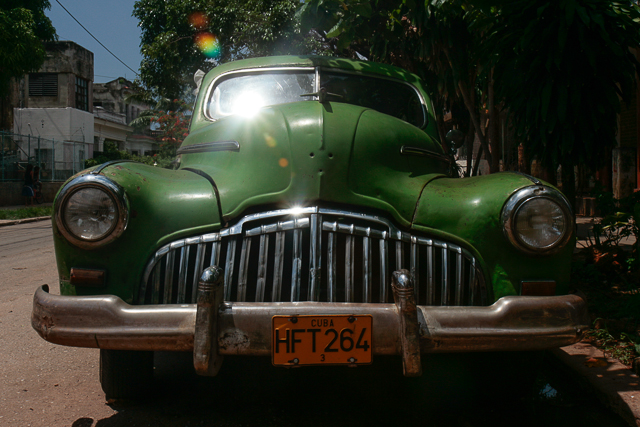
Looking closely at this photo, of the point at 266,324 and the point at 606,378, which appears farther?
the point at 606,378

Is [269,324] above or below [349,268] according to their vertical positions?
below

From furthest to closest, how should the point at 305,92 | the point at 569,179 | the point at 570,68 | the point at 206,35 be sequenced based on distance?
the point at 206,35 < the point at 569,179 < the point at 570,68 < the point at 305,92

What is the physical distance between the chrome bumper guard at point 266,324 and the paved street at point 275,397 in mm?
578

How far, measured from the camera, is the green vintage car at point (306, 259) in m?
1.90

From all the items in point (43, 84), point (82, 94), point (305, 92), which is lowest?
point (305, 92)

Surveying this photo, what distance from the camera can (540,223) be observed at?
2166 mm

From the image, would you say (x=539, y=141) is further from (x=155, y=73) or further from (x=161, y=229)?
(x=155, y=73)

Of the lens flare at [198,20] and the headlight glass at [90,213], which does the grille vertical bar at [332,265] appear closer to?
the headlight glass at [90,213]

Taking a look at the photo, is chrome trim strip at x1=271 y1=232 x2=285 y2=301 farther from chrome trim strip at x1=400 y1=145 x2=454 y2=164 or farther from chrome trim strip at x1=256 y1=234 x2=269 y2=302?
chrome trim strip at x1=400 y1=145 x2=454 y2=164

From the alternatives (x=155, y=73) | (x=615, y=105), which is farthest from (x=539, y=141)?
(x=155, y=73)

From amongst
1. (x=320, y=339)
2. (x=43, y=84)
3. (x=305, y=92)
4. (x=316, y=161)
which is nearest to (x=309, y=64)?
(x=305, y=92)

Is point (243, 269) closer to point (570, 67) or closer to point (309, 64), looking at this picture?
point (309, 64)

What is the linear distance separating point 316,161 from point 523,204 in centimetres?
88

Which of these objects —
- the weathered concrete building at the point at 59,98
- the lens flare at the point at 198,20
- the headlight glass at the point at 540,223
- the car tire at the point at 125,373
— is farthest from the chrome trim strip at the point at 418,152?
the weathered concrete building at the point at 59,98
